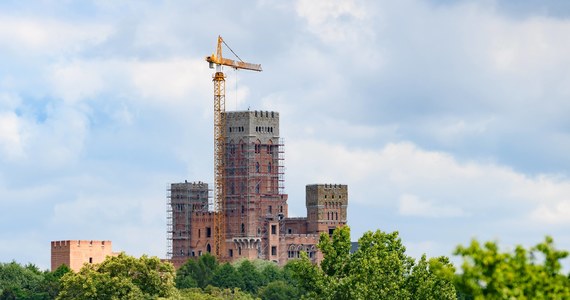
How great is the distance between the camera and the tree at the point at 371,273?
119 metres

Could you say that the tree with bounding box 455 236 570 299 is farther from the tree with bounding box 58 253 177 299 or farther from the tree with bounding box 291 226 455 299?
the tree with bounding box 58 253 177 299

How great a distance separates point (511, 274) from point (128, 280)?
87125 millimetres

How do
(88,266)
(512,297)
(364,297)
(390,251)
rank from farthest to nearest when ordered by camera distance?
(88,266) → (390,251) → (364,297) → (512,297)

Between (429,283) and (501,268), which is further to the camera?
(429,283)

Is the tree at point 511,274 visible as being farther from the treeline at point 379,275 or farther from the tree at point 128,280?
the tree at point 128,280

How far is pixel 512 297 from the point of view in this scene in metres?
54.3

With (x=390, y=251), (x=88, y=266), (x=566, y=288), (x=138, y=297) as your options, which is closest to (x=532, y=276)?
(x=566, y=288)

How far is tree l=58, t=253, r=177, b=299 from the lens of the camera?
139 metres

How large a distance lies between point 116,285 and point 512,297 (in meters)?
87.5

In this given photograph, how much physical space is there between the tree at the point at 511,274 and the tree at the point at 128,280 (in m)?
82.9

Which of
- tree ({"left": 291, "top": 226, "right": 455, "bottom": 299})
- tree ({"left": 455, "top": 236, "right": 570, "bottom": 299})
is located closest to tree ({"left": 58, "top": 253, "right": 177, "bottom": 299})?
tree ({"left": 291, "top": 226, "right": 455, "bottom": 299})

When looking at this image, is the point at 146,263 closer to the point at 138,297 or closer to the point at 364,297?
the point at 138,297

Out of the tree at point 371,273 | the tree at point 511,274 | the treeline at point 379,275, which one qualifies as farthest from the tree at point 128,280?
the tree at point 511,274

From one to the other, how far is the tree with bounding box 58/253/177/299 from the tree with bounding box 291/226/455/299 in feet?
60.5
